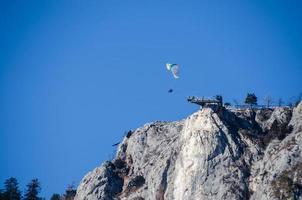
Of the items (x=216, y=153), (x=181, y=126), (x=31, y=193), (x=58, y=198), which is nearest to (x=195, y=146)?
(x=216, y=153)

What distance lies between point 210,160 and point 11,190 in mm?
50178

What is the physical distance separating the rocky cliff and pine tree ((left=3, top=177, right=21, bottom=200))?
2340 cm

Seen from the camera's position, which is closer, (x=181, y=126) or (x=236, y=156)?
(x=236, y=156)

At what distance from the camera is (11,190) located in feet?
491

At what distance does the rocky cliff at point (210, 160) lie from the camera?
111 m

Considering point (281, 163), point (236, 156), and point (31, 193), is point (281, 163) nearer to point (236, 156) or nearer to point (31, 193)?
point (236, 156)

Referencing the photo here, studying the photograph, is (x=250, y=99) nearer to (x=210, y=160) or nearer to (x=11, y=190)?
(x=210, y=160)

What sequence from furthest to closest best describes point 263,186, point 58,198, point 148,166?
point 58,198
point 148,166
point 263,186

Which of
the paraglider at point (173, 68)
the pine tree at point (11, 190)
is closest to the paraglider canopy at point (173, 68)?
the paraglider at point (173, 68)

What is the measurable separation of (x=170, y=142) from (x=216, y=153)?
1240cm

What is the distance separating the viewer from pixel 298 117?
400ft

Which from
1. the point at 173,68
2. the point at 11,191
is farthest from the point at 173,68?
the point at 11,191

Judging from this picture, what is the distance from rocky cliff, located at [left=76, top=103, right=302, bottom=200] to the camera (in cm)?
11144

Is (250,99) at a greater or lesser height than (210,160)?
greater
